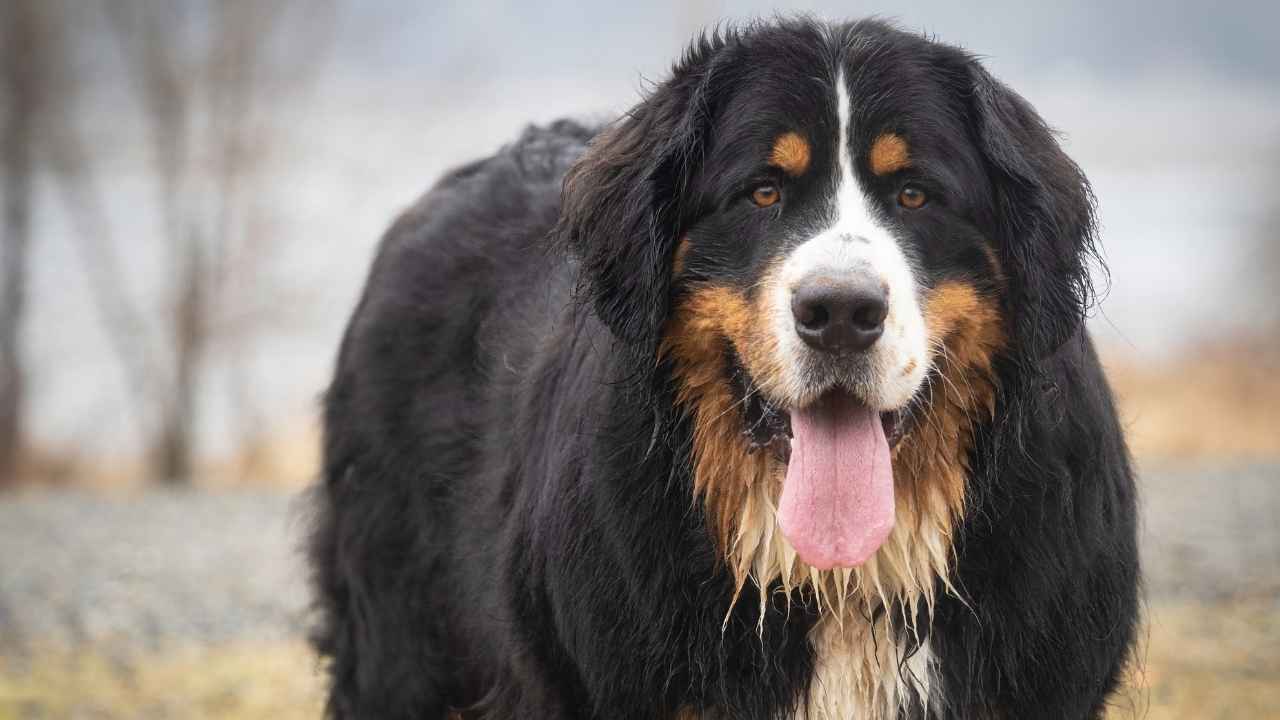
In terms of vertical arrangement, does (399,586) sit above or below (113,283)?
below

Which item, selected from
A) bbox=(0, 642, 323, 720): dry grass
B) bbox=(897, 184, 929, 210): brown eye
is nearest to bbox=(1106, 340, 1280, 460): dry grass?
bbox=(0, 642, 323, 720): dry grass

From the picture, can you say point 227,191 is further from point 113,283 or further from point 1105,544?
point 1105,544

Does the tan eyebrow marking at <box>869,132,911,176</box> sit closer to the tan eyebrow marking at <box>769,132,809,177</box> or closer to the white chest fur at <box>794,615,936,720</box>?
the tan eyebrow marking at <box>769,132,809,177</box>

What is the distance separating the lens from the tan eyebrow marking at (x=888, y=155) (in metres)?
3.25

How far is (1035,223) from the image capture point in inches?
129

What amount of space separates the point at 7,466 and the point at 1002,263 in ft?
49.5

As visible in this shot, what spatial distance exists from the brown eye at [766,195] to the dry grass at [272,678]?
3.59 metres

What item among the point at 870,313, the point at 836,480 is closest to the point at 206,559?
the point at 836,480

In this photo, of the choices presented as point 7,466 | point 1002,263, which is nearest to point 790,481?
point 1002,263

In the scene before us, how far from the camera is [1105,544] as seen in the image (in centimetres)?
343

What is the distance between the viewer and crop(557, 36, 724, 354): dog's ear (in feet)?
11.0

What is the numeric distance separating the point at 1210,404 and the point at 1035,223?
12.4 meters

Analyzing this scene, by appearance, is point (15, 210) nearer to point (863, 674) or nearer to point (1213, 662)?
point (1213, 662)

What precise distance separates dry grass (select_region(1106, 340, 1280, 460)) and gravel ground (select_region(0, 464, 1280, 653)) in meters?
1.28
